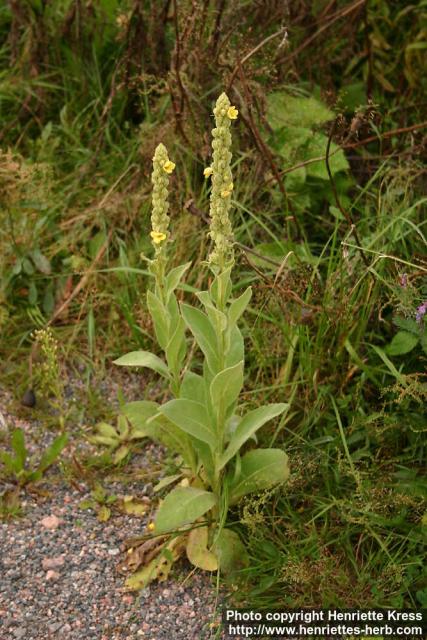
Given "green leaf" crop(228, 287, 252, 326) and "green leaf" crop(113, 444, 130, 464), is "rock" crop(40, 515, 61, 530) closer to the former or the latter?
"green leaf" crop(113, 444, 130, 464)

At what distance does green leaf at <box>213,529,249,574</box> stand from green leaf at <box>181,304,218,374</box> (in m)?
0.52

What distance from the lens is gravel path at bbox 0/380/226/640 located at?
8.46ft

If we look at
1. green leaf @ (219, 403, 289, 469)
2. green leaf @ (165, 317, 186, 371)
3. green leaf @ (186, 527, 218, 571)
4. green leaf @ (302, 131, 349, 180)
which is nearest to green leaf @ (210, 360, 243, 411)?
green leaf @ (219, 403, 289, 469)

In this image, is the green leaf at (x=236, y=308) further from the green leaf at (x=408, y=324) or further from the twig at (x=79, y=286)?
the twig at (x=79, y=286)

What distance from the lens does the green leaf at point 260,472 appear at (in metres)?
2.71

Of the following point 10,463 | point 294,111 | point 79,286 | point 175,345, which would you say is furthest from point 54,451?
point 294,111

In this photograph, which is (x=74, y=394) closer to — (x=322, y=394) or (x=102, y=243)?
(x=102, y=243)

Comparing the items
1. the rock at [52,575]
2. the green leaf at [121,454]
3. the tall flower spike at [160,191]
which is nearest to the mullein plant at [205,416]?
the tall flower spike at [160,191]

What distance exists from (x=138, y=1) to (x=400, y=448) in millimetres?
2190

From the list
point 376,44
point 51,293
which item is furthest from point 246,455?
point 376,44

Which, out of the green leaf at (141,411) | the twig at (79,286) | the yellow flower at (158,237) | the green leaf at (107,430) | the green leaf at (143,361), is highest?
the yellow flower at (158,237)

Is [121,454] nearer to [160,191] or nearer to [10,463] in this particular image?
[10,463]

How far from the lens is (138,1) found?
384 cm

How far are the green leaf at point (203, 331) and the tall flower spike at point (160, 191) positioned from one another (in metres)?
0.20
